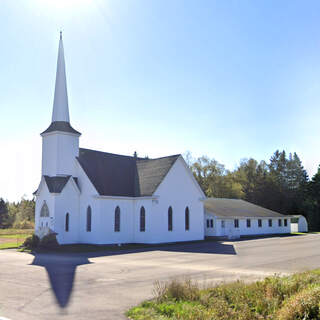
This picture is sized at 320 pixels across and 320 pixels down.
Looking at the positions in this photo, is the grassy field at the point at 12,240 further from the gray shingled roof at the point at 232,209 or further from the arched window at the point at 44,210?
the gray shingled roof at the point at 232,209

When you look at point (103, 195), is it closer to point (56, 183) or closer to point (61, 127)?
point (56, 183)

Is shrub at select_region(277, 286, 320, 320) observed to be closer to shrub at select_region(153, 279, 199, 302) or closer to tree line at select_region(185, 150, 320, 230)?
shrub at select_region(153, 279, 199, 302)

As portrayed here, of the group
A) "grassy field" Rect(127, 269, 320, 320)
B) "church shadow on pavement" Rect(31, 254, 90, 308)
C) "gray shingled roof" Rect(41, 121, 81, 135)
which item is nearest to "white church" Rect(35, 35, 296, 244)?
"gray shingled roof" Rect(41, 121, 81, 135)

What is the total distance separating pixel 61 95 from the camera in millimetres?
41719

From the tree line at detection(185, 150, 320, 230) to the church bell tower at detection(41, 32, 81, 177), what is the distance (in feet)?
138

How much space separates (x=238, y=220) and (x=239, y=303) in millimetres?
43903

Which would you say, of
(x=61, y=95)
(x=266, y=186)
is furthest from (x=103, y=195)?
(x=266, y=186)

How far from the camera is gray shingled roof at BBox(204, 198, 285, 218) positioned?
51331 mm

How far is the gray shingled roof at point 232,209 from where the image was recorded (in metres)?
51.3

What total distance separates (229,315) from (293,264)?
13.5m

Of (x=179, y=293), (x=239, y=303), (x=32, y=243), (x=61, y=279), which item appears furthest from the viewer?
(x=32, y=243)

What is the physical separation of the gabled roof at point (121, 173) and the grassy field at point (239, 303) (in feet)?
88.3

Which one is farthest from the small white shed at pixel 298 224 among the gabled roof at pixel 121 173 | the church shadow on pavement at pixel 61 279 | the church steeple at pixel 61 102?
the church shadow on pavement at pixel 61 279

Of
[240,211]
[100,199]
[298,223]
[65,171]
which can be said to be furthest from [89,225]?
[298,223]
